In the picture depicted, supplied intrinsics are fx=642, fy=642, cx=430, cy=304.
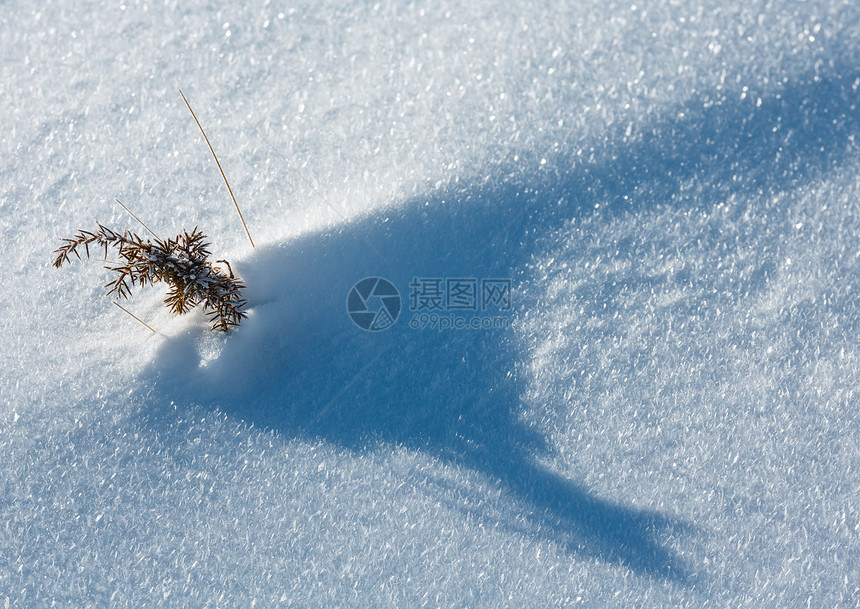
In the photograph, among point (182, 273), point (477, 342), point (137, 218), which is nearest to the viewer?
point (182, 273)

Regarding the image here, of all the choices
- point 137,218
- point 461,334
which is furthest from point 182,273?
point 461,334

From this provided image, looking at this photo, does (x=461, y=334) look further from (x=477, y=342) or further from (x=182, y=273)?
(x=182, y=273)

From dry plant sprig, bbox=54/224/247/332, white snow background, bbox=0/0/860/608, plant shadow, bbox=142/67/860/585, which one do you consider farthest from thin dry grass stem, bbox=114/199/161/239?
plant shadow, bbox=142/67/860/585

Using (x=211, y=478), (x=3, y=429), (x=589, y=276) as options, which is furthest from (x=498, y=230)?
(x=3, y=429)

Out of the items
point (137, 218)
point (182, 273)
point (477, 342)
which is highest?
point (137, 218)

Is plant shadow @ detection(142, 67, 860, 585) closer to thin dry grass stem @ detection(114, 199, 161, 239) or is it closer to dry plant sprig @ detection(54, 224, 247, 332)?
dry plant sprig @ detection(54, 224, 247, 332)

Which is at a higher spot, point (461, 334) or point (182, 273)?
point (461, 334)

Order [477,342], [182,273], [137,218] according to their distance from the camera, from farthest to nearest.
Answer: [137,218], [477,342], [182,273]
